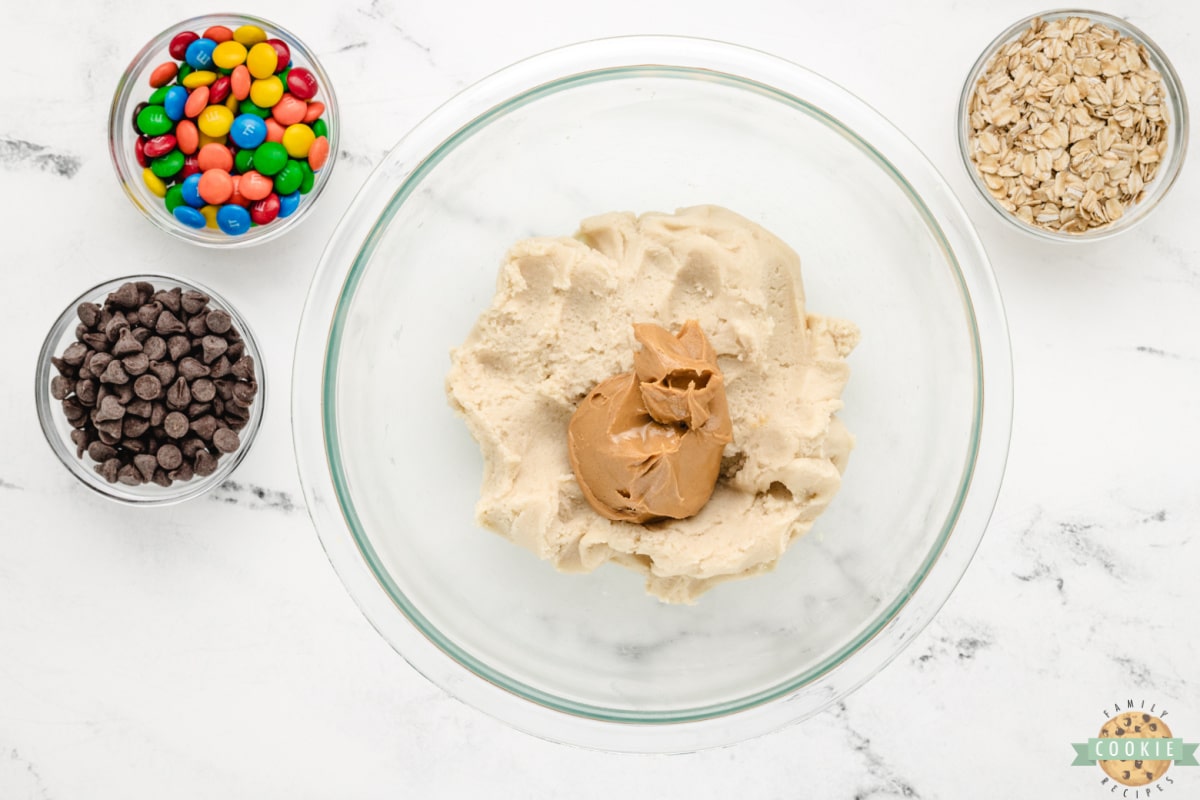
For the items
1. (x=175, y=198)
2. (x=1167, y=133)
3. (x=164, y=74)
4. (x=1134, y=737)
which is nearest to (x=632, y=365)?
(x=175, y=198)

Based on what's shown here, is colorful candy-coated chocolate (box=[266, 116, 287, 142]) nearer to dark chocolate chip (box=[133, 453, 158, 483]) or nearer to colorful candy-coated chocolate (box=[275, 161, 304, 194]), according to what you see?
colorful candy-coated chocolate (box=[275, 161, 304, 194])

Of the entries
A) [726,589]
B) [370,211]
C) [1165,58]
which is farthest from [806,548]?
[1165,58]

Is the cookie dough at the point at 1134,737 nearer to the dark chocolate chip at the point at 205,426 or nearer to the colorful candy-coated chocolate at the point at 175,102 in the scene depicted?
the dark chocolate chip at the point at 205,426

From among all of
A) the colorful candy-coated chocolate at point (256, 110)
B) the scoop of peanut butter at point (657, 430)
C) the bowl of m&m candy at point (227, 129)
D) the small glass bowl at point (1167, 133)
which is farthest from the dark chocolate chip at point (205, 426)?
the small glass bowl at point (1167, 133)

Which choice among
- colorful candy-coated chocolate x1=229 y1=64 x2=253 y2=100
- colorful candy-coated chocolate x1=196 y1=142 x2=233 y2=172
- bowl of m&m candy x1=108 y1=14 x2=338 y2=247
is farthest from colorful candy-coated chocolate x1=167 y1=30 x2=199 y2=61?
colorful candy-coated chocolate x1=196 y1=142 x2=233 y2=172

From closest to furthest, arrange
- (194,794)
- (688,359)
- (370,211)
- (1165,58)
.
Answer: (688,359) → (370,211) → (1165,58) → (194,794)

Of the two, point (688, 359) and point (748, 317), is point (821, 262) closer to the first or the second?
point (748, 317)

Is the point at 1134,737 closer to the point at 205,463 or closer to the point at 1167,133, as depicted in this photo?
the point at 1167,133
